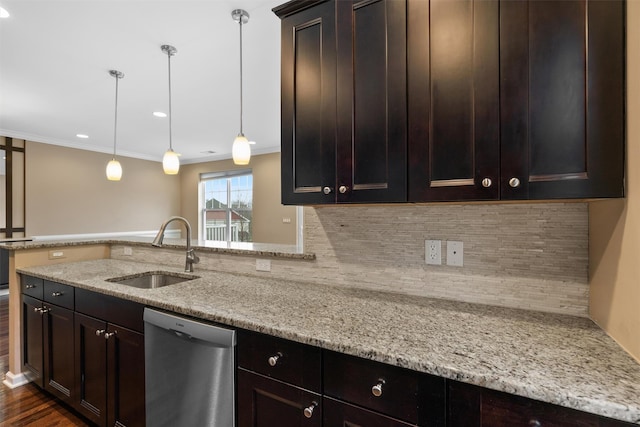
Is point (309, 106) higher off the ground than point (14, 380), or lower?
higher

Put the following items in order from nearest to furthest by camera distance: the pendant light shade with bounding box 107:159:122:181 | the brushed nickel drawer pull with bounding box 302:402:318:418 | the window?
the brushed nickel drawer pull with bounding box 302:402:318:418 < the pendant light shade with bounding box 107:159:122:181 < the window

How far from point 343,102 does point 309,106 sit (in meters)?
0.18

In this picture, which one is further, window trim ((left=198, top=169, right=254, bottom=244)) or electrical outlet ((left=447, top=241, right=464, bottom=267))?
window trim ((left=198, top=169, right=254, bottom=244))

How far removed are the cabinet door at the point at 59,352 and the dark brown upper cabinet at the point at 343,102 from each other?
173 centimetres

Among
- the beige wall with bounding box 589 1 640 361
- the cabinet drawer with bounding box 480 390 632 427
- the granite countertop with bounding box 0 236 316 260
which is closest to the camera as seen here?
the cabinet drawer with bounding box 480 390 632 427

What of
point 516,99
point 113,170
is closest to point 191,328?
point 516,99

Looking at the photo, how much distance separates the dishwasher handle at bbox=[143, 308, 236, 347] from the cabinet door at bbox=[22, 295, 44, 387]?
138cm

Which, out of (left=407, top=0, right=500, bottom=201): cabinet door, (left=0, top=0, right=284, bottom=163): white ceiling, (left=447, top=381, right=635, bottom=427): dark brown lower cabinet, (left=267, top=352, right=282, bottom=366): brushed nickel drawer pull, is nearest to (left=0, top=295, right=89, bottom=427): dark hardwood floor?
(left=267, top=352, right=282, bottom=366): brushed nickel drawer pull

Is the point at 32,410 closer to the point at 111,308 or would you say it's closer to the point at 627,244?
the point at 111,308

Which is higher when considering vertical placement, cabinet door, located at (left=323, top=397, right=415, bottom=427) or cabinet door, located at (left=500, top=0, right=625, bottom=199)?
cabinet door, located at (left=500, top=0, right=625, bottom=199)

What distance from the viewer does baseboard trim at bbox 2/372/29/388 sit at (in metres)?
2.31

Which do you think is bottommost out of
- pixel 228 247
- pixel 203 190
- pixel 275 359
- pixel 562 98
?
pixel 275 359

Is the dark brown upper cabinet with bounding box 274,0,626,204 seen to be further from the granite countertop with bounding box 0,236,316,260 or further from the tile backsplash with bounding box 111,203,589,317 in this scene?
the granite countertop with bounding box 0,236,316,260

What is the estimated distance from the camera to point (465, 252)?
4.53 ft
